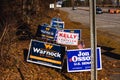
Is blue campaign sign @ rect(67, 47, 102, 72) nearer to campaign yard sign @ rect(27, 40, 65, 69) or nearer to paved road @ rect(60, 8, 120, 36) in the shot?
campaign yard sign @ rect(27, 40, 65, 69)

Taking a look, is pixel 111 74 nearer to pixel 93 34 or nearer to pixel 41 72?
pixel 41 72

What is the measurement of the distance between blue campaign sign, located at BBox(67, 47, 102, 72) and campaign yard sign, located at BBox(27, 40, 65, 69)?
544 mm

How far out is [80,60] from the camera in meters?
8.80

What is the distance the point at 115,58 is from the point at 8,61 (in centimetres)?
471

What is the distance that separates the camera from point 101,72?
32.8 ft

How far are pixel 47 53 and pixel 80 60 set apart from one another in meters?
1.14

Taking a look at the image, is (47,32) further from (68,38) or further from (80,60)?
(80,60)

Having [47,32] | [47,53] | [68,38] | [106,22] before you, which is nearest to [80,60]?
[47,53]

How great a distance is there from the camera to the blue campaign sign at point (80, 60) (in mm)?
8672

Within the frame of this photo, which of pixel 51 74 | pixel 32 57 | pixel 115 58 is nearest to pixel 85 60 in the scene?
pixel 51 74

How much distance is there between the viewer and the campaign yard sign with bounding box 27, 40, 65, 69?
9.45 metres

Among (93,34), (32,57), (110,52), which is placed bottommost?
(110,52)

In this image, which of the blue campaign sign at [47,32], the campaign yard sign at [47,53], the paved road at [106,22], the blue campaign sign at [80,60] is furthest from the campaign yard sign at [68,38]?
the paved road at [106,22]

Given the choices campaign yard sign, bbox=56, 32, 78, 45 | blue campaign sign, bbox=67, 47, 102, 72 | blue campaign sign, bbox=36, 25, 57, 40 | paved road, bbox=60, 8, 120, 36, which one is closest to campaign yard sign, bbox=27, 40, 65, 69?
blue campaign sign, bbox=67, 47, 102, 72
